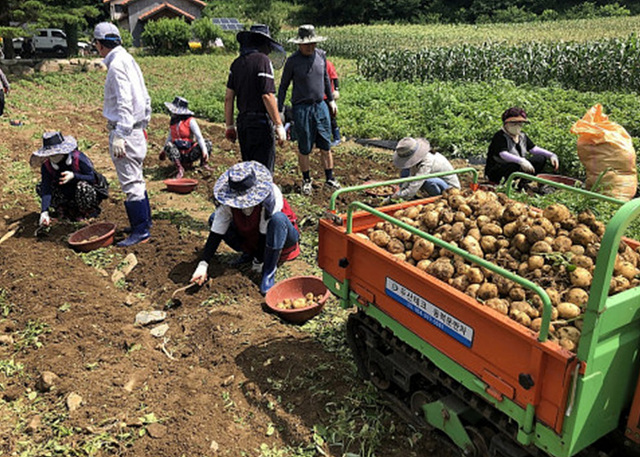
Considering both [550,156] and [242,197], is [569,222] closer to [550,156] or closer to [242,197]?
[242,197]

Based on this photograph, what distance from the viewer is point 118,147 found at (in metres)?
5.69

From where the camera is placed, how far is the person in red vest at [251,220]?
15.8 ft

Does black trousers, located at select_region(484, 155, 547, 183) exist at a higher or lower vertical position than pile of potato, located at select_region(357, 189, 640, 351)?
lower

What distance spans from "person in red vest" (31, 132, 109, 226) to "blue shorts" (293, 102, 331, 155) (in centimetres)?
278

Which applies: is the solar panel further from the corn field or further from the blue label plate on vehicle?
the blue label plate on vehicle

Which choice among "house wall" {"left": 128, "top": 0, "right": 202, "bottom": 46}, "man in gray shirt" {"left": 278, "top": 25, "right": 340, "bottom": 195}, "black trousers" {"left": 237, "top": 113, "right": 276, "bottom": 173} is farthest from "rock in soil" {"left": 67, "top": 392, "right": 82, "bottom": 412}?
"house wall" {"left": 128, "top": 0, "right": 202, "bottom": 46}

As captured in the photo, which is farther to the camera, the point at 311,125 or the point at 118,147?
the point at 311,125

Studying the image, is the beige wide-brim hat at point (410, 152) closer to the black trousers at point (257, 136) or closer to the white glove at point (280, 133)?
the white glove at point (280, 133)

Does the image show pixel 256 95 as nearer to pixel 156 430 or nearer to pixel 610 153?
pixel 156 430

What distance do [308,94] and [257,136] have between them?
4.95 ft

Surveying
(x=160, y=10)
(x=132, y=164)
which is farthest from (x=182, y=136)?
(x=160, y=10)

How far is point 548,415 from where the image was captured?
2395 mm

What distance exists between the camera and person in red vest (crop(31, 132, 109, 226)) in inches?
241

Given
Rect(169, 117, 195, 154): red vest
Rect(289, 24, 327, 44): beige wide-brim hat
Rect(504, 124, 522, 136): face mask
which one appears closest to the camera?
Rect(504, 124, 522, 136): face mask
